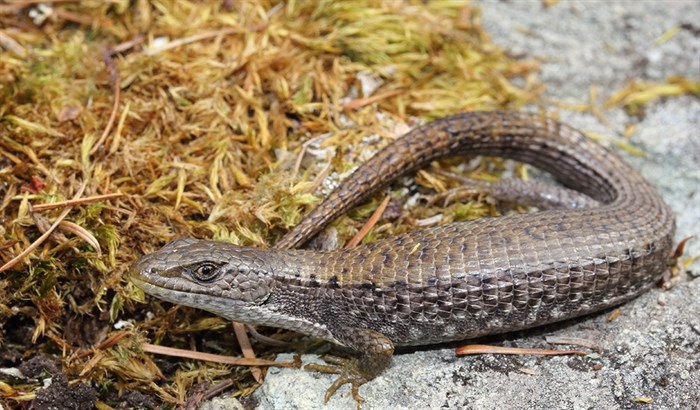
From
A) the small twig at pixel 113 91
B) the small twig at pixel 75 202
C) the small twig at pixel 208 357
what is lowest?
the small twig at pixel 208 357

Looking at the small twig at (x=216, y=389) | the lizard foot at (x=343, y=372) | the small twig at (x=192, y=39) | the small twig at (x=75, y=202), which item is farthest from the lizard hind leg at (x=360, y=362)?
the small twig at (x=192, y=39)

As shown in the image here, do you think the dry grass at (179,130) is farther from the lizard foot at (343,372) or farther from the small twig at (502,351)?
the small twig at (502,351)

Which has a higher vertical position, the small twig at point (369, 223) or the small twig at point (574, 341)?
the small twig at point (369, 223)

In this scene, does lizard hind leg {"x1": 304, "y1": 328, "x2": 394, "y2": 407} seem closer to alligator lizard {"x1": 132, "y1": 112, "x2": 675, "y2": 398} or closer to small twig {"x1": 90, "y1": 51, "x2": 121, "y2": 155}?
alligator lizard {"x1": 132, "y1": 112, "x2": 675, "y2": 398}

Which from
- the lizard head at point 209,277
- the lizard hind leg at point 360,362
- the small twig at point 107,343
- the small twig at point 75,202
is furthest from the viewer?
the small twig at point 75,202

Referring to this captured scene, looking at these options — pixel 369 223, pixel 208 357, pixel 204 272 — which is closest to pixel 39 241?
pixel 204 272

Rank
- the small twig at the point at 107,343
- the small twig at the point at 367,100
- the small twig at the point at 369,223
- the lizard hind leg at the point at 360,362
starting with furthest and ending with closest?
the small twig at the point at 367,100
the small twig at the point at 369,223
the small twig at the point at 107,343
the lizard hind leg at the point at 360,362

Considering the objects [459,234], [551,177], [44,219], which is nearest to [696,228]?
[551,177]

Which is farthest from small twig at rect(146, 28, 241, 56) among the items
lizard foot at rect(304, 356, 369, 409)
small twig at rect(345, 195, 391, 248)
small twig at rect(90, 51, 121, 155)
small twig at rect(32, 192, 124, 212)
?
lizard foot at rect(304, 356, 369, 409)
